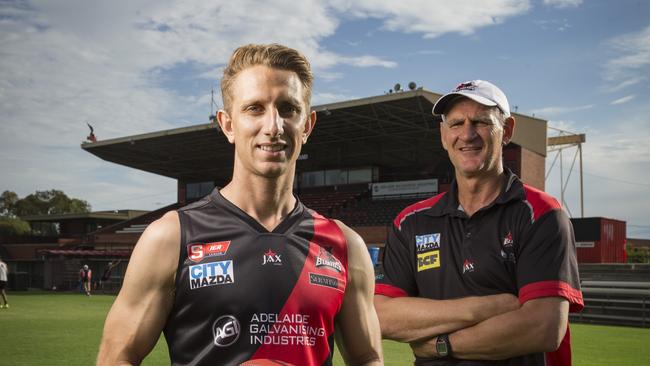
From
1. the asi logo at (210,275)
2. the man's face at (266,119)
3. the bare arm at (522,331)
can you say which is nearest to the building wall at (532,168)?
the bare arm at (522,331)

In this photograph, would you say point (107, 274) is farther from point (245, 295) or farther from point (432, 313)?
point (245, 295)

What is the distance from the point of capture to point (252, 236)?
8.11ft

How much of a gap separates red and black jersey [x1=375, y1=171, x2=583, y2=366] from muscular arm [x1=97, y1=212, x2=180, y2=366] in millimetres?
1562

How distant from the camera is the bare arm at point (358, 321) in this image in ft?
8.64

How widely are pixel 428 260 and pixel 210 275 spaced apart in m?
1.44

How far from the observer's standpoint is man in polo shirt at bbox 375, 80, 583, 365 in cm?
300

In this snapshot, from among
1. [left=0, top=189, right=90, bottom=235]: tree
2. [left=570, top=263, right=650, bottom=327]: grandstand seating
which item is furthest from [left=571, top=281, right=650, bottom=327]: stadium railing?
[left=0, top=189, right=90, bottom=235]: tree

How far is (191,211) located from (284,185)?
1.36 feet

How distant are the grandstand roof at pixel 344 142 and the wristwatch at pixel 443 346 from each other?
82.9 feet

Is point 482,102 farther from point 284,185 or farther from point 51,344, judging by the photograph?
point 51,344

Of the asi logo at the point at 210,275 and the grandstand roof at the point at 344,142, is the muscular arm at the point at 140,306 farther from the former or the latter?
the grandstand roof at the point at 344,142

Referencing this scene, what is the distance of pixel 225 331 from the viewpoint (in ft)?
7.63

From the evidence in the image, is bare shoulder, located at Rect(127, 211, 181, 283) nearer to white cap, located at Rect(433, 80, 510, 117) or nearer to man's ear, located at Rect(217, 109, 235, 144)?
man's ear, located at Rect(217, 109, 235, 144)

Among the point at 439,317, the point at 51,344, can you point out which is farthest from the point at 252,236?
the point at 51,344
